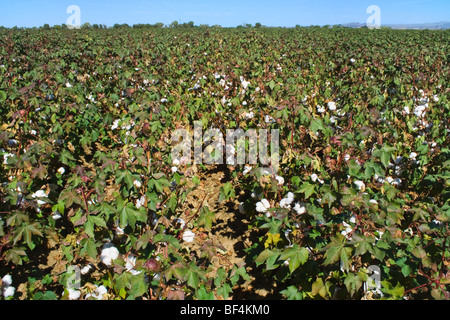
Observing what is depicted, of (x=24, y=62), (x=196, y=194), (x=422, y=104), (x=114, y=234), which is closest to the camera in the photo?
(x=114, y=234)

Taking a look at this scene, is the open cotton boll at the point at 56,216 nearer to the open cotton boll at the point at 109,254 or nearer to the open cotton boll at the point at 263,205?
the open cotton boll at the point at 109,254

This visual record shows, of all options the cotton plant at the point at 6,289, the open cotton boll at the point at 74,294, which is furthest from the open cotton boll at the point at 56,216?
the open cotton boll at the point at 74,294

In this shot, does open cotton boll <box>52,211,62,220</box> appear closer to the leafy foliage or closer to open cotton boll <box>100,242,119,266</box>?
the leafy foliage

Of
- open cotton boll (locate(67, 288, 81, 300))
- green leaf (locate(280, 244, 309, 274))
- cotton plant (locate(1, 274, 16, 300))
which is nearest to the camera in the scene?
green leaf (locate(280, 244, 309, 274))

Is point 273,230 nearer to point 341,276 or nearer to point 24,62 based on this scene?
point 341,276

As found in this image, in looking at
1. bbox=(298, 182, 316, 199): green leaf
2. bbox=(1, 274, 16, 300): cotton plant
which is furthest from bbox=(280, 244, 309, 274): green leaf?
bbox=(1, 274, 16, 300): cotton plant

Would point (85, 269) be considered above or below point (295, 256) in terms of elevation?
below

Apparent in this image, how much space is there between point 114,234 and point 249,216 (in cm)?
151

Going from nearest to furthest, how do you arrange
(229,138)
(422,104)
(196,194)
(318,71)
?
(196,194), (229,138), (422,104), (318,71)

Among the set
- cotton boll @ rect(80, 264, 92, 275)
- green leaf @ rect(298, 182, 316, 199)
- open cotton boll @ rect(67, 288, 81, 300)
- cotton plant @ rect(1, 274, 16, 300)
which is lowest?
cotton plant @ rect(1, 274, 16, 300)

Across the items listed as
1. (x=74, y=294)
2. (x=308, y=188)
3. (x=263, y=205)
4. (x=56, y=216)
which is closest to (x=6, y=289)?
(x=74, y=294)

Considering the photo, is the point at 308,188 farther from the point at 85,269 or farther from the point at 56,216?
the point at 56,216
